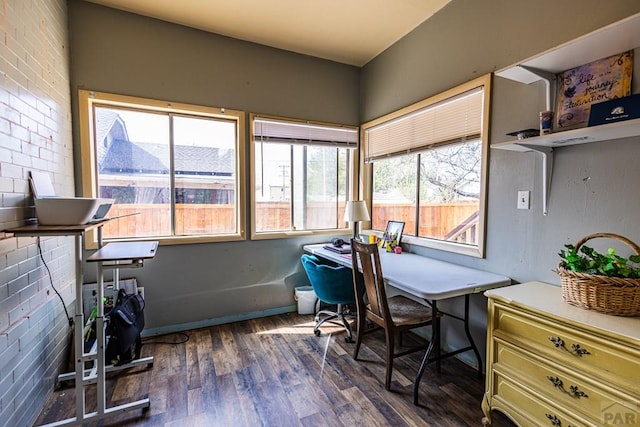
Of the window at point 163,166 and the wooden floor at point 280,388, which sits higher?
the window at point 163,166

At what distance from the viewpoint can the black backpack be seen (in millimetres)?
2078

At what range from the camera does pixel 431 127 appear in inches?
104

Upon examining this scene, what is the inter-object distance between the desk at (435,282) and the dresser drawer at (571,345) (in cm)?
30

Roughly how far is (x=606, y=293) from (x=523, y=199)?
803 mm

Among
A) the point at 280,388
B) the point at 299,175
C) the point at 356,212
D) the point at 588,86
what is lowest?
the point at 280,388

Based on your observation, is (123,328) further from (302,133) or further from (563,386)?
(563,386)

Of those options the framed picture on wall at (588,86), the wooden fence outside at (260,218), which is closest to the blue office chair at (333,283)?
the wooden fence outside at (260,218)

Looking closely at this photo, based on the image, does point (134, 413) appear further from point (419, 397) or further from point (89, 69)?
point (89, 69)

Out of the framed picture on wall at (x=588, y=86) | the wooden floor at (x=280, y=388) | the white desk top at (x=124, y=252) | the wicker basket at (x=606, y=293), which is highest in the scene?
the framed picture on wall at (x=588, y=86)

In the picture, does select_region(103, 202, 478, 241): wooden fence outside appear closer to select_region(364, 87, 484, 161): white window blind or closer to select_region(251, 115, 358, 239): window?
select_region(251, 115, 358, 239): window

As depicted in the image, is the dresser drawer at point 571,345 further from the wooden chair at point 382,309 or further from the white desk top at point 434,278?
the wooden chair at point 382,309

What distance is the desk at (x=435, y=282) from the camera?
1.80 meters

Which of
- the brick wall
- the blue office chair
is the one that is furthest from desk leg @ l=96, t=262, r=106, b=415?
the blue office chair

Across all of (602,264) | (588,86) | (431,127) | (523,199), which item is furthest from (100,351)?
(588,86)
